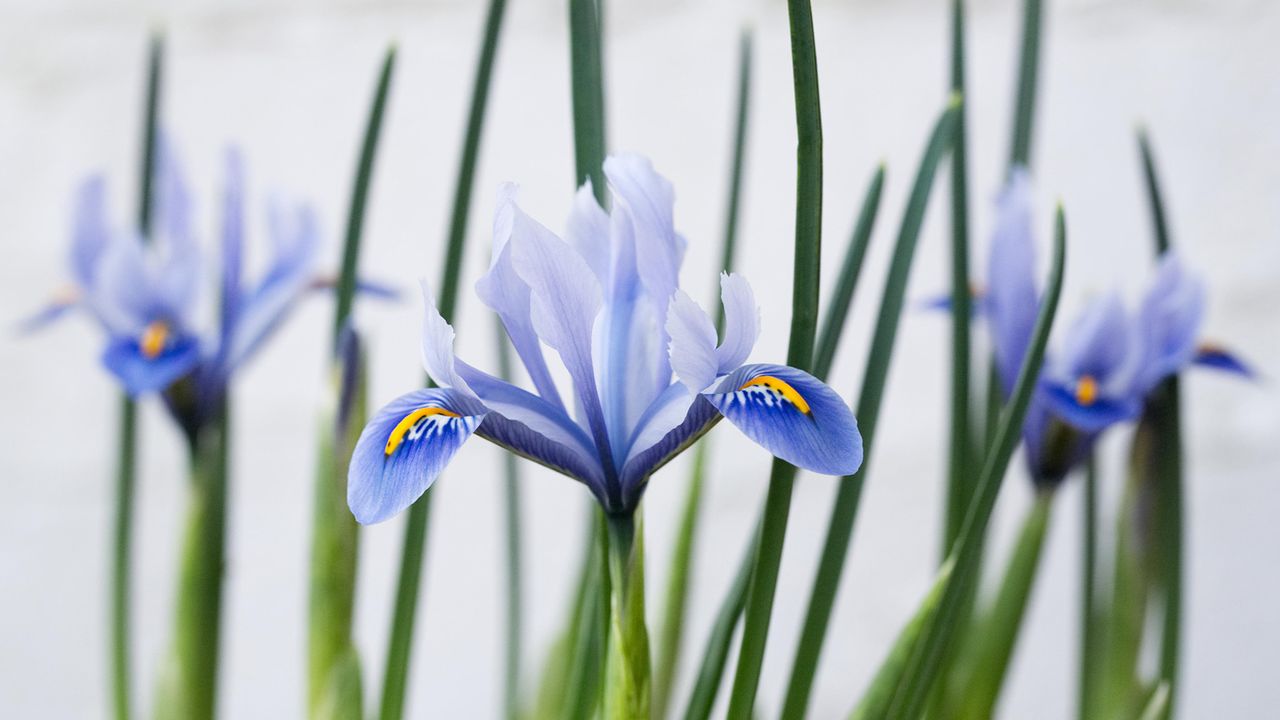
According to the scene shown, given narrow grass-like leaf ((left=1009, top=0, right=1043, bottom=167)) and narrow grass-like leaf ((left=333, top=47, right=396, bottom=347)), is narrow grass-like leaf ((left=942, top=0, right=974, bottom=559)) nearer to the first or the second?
narrow grass-like leaf ((left=1009, top=0, right=1043, bottom=167))

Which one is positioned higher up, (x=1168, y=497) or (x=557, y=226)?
(x=557, y=226)

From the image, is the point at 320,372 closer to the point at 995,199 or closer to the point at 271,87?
→ the point at 271,87

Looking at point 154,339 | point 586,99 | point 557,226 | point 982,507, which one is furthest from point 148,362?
point 557,226

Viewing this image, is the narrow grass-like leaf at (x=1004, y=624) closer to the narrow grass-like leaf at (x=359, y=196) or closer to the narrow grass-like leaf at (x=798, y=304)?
the narrow grass-like leaf at (x=798, y=304)

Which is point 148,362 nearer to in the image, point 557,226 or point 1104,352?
point 1104,352

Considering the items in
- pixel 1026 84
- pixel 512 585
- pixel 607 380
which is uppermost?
pixel 1026 84

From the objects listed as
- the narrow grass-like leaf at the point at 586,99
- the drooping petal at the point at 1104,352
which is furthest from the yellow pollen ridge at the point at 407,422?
the drooping petal at the point at 1104,352
